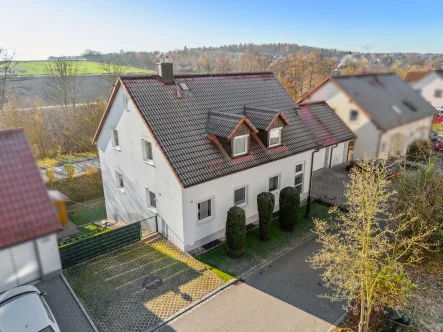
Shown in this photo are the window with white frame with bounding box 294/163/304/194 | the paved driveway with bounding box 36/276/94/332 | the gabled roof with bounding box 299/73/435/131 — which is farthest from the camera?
the gabled roof with bounding box 299/73/435/131

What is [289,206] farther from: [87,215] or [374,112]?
[374,112]

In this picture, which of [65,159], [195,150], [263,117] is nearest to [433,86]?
[263,117]

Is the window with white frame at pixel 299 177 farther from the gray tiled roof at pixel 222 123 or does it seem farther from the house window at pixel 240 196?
the gray tiled roof at pixel 222 123

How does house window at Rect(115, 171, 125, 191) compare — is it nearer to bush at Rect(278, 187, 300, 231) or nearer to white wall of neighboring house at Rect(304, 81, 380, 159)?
bush at Rect(278, 187, 300, 231)

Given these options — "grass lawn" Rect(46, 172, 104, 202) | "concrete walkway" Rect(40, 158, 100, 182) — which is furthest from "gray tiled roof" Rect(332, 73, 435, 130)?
"concrete walkway" Rect(40, 158, 100, 182)

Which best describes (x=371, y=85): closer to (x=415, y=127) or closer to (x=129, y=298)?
(x=415, y=127)

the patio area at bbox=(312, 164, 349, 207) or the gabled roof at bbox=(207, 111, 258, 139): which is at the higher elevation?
the gabled roof at bbox=(207, 111, 258, 139)

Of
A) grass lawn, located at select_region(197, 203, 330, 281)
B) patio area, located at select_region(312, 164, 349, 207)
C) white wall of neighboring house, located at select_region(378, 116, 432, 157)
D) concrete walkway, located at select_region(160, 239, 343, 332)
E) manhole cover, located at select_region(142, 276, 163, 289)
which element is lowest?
concrete walkway, located at select_region(160, 239, 343, 332)
